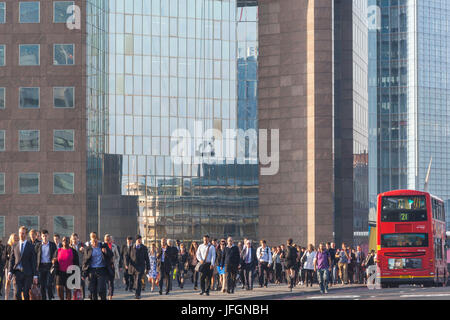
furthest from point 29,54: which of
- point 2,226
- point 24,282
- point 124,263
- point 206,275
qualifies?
point 24,282

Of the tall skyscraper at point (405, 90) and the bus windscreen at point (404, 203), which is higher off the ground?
the tall skyscraper at point (405, 90)

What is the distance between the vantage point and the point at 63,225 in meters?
62.4

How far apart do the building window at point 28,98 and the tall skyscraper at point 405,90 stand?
3843 inches

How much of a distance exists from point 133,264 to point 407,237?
558 inches

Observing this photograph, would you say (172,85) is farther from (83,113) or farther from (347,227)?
(347,227)

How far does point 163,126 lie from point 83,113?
613cm

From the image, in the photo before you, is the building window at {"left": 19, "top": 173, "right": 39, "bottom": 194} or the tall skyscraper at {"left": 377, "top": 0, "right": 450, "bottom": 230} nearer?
the building window at {"left": 19, "top": 173, "right": 39, "bottom": 194}

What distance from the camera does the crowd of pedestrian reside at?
85.0 ft

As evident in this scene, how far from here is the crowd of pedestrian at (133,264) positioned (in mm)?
25906

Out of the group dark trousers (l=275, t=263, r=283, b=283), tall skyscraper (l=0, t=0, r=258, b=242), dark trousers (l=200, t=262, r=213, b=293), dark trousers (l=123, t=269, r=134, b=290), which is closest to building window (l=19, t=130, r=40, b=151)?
tall skyscraper (l=0, t=0, r=258, b=242)

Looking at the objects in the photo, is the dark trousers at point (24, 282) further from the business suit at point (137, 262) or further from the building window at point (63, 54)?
the building window at point (63, 54)

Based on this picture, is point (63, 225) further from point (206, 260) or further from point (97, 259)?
point (97, 259)

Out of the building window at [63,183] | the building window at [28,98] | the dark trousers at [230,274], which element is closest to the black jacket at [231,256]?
the dark trousers at [230,274]

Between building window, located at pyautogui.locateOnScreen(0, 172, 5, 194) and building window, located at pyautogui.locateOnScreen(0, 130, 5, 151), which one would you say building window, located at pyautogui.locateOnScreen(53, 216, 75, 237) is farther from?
building window, located at pyautogui.locateOnScreen(0, 130, 5, 151)
